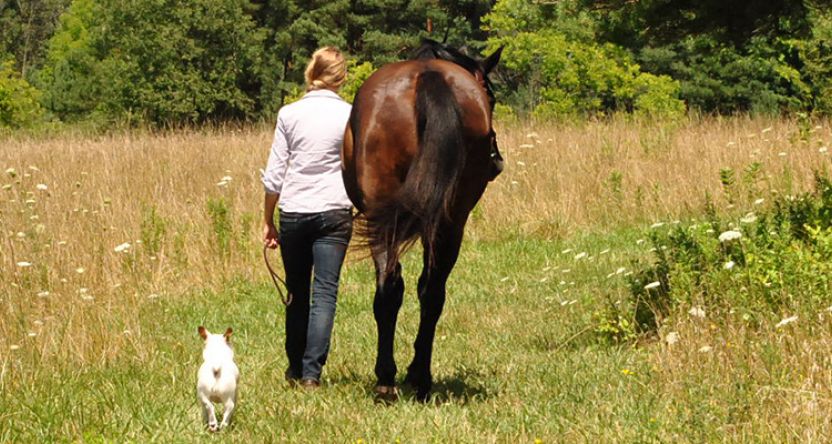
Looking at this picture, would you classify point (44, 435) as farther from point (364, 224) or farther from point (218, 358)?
point (364, 224)

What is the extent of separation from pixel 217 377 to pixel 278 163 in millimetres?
1614

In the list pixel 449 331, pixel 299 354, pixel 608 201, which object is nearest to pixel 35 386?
pixel 299 354

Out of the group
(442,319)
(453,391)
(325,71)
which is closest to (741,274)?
(453,391)

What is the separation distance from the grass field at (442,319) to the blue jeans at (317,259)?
0.27 metres

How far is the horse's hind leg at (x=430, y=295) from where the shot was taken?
5805mm

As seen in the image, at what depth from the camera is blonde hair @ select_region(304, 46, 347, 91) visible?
6.19m

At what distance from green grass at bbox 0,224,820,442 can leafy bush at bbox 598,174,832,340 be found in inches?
13.7

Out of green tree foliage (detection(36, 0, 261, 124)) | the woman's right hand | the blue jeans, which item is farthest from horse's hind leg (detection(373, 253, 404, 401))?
green tree foliage (detection(36, 0, 261, 124))

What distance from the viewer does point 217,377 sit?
4836mm

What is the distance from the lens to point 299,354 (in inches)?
255

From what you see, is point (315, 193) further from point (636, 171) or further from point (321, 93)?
point (636, 171)

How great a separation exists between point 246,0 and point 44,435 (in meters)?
54.5

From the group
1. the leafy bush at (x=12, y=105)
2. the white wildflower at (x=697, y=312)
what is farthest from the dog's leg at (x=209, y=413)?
the leafy bush at (x=12, y=105)

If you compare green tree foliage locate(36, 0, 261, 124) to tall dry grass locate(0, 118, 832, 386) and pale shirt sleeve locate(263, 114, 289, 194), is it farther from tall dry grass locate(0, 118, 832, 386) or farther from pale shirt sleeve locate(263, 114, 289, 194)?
pale shirt sleeve locate(263, 114, 289, 194)
